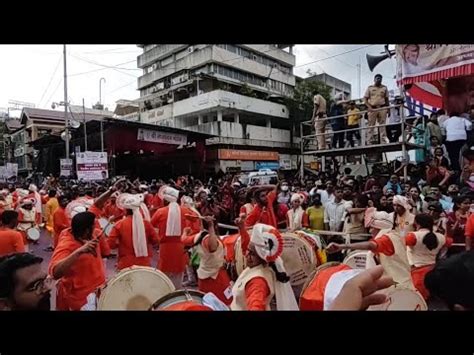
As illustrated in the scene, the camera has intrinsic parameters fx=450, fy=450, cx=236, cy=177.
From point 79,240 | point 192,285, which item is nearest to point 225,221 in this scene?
point 192,285

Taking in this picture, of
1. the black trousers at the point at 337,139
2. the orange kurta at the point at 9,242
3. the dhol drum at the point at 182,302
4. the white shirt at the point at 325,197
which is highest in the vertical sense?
the black trousers at the point at 337,139

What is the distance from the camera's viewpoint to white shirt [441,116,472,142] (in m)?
7.66

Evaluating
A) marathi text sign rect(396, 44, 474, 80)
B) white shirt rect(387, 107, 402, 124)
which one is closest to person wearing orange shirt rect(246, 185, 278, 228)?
marathi text sign rect(396, 44, 474, 80)

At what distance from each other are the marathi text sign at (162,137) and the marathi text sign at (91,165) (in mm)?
1591

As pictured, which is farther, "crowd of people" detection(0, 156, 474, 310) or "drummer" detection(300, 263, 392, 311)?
"crowd of people" detection(0, 156, 474, 310)

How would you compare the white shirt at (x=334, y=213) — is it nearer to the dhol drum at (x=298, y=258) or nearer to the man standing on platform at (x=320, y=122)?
the dhol drum at (x=298, y=258)

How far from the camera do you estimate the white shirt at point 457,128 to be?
25.1 ft

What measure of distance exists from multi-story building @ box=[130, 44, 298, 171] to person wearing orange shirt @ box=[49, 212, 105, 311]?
1.70 m

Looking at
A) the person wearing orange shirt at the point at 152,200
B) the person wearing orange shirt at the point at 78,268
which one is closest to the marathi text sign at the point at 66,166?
the person wearing orange shirt at the point at 152,200

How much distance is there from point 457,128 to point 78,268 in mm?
6850

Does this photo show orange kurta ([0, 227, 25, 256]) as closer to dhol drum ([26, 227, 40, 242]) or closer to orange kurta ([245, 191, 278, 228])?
orange kurta ([245, 191, 278, 228])
